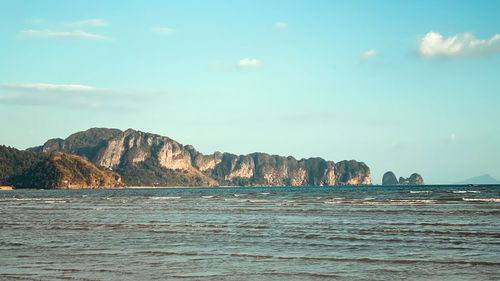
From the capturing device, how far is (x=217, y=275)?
47.8 ft

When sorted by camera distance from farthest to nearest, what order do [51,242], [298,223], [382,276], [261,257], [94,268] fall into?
[298,223] < [51,242] < [261,257] < [94,268] < [382,276]

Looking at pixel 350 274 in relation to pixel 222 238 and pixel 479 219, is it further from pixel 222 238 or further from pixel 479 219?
pixel 479 219

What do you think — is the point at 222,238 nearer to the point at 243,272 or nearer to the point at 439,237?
the point at 243,272

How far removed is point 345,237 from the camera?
23266mm

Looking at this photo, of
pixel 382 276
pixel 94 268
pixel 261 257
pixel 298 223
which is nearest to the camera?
pixel 382 276

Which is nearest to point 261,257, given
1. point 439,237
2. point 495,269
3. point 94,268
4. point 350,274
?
point 350,274

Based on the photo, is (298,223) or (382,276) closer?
(382,276)

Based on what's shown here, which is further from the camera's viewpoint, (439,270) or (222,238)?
(222,238)

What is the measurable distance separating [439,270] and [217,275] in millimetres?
7282

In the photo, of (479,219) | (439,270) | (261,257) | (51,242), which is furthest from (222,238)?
(479,219)

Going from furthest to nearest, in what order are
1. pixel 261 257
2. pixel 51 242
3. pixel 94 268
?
pixel 51 242 → pixel 261 257 → pixel 94 268

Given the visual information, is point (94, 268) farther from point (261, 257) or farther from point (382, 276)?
point (382, 276)

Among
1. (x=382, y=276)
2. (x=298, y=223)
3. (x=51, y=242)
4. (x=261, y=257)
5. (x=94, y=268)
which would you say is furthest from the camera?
(x=298, y=223)

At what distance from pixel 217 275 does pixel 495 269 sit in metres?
9.15
